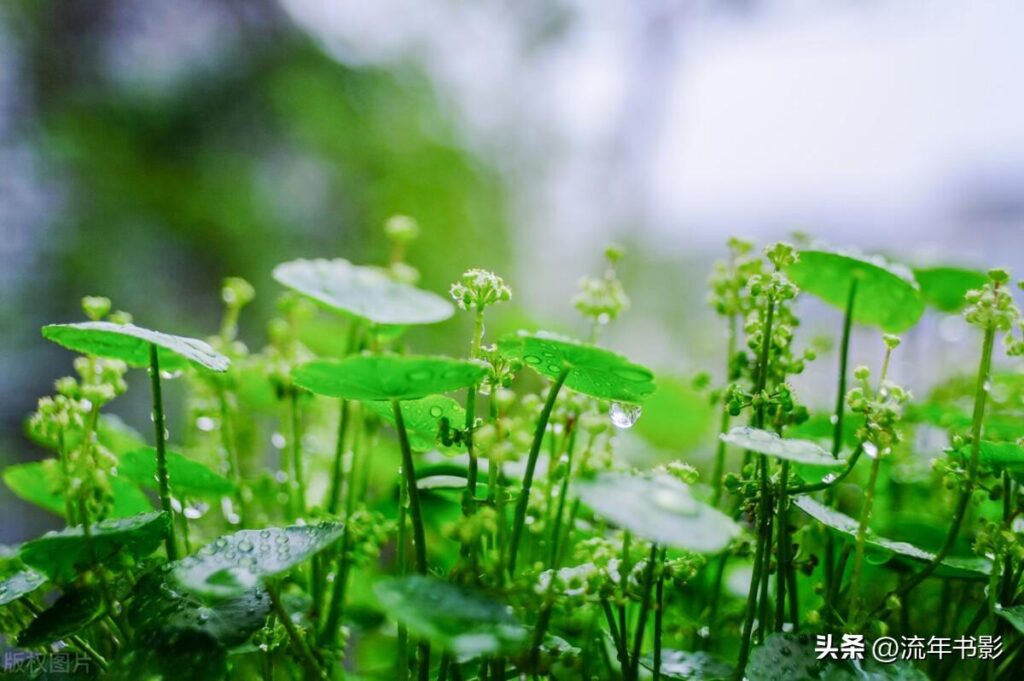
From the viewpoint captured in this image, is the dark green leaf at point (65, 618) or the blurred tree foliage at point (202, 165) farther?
the blurred tree foliage at point (202, 165)

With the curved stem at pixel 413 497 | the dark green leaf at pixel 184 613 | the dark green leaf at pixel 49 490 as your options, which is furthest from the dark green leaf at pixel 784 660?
the dark green leaf at pixel 49 490

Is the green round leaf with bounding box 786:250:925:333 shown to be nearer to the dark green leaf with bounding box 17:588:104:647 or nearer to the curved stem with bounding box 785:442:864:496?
the curved stem with bounding box 785:442:864:496

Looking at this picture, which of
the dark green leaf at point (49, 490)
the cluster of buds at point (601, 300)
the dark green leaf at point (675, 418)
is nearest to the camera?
the cluster of buds at point (601, 300)

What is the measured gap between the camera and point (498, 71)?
8.20 feet

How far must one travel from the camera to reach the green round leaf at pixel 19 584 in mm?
548

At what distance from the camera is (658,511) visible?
1.34ft

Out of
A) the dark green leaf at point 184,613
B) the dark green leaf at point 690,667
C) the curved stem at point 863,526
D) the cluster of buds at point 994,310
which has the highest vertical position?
the cluster of buds at point 994,310

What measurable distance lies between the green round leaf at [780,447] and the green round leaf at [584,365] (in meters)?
0.07

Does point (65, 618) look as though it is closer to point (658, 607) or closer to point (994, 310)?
point (658, 607)

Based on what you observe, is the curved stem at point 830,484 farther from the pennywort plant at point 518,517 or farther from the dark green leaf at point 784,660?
the dark green leaf at point 784,660

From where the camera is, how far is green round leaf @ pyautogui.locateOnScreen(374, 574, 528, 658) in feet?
1.26

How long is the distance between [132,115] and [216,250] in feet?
1.14

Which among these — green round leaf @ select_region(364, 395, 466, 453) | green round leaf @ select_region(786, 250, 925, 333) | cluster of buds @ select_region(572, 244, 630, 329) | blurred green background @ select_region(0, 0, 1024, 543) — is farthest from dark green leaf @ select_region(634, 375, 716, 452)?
green round leaf @ select_region(364, 395, 466, 453)

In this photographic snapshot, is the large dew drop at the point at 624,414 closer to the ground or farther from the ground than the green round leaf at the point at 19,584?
farther from the ground
